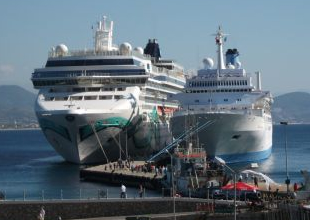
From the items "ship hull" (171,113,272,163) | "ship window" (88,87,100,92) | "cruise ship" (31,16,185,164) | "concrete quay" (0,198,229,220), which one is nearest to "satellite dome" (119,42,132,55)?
"cruise ship" (31,16,185,164)

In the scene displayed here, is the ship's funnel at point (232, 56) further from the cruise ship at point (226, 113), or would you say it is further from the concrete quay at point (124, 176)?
the concrete quay at point (124, 176)

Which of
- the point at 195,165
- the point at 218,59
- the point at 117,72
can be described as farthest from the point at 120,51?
the point at 195,165

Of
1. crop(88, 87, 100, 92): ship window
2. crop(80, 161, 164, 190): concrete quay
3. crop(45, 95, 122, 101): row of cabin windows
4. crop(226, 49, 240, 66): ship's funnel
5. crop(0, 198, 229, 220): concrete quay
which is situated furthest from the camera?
crop(226, 49, 240, 66): ship's funnel

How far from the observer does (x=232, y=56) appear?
100438 millimetres

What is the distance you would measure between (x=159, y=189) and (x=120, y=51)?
1237 inches

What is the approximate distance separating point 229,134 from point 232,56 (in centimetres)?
2396

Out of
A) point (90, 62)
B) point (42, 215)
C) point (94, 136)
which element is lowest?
point (42, 215)

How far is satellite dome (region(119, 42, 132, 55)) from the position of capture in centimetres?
8925

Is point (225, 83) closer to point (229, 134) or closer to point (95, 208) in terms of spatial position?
point (229, 134)

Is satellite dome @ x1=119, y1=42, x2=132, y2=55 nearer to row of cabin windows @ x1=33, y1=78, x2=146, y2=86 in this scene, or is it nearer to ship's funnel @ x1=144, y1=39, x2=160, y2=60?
row of cabin windows @ x1=33, y1=78, x2=146, y2=86

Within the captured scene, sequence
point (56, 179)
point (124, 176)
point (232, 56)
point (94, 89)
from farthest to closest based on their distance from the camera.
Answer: point (232, 56)
point (94, 89)
point (56, 179)
point (124, 176)

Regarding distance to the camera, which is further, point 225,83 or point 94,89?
point 94,89

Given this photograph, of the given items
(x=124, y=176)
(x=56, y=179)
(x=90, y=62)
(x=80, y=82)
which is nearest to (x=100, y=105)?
(x=80, y=82)

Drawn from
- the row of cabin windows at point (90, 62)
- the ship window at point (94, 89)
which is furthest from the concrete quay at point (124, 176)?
the row of cabin windows at point (90, 62)
